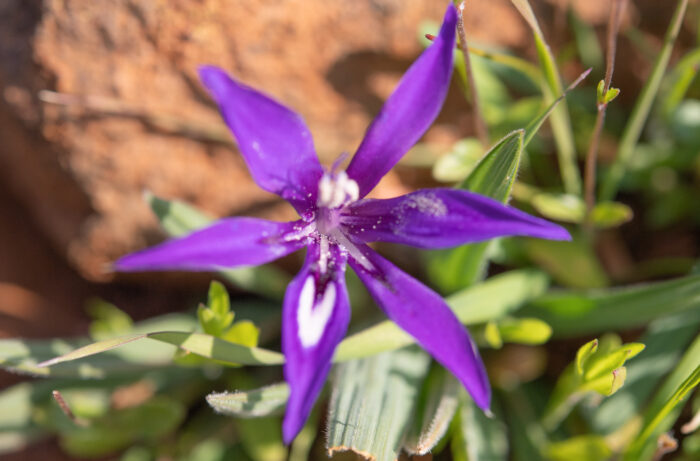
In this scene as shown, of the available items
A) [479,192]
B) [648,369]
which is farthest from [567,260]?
[479,192]

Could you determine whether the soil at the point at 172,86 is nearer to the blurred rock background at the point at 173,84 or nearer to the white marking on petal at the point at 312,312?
the blurred rock background at the point at 173,84

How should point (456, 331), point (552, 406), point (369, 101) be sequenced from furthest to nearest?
point (369, 101)
point (552, 406)
point (456, 331)

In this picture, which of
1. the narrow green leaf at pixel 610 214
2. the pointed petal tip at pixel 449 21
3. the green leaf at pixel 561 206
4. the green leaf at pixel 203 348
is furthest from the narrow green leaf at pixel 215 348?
the narrow green leaf at pixel 610 214

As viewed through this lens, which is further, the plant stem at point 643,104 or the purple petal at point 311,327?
the plant stem at point 643,104

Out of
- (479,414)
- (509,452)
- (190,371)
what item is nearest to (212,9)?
(190,371)

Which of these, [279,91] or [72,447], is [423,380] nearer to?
[279,91]

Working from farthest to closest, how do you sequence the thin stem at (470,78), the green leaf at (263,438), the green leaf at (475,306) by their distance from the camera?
the green leaf at (263,438) < the green leaf at (475,306) < the thin stem at (470,78)
